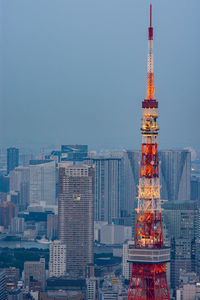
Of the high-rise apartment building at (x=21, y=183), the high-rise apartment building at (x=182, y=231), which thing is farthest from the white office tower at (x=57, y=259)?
the high-rise apartment building at (x=182, y=231)

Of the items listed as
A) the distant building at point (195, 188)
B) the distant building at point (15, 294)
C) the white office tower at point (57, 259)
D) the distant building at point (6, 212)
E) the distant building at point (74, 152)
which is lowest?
the distant building at point (15, 294)

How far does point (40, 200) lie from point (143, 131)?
1480 centimetres

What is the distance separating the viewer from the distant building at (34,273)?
21.7 metres

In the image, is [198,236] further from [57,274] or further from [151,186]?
[151,186]

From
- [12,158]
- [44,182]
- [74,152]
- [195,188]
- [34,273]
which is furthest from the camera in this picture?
[44,182]

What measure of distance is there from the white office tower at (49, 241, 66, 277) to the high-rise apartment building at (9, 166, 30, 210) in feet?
4.60

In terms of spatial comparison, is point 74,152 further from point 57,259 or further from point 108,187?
point 108,187

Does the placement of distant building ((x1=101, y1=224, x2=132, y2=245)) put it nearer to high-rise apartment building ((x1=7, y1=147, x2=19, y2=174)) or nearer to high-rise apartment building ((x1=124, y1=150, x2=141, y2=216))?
high-rise apartment building ((x1=124, y1=150, x2=141, y2=216))

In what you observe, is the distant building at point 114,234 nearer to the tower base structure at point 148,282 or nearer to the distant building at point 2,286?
the distant building at point 2,286

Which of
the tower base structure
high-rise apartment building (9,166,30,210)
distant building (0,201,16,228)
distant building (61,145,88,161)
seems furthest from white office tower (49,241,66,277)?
the tower base structure

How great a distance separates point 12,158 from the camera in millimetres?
23203

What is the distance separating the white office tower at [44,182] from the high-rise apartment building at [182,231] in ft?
14.8

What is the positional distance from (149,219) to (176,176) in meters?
11.6

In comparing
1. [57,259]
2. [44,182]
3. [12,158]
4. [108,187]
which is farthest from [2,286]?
[108,187]
